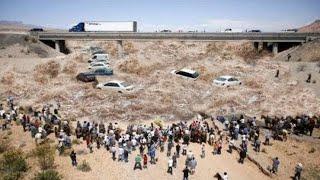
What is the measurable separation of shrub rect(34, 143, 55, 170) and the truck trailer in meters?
45.8

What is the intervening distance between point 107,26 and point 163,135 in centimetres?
4614

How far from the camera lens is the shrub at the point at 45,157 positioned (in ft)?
86.6

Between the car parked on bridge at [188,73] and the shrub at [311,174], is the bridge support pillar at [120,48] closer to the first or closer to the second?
the car parked on bridge at [188,73]

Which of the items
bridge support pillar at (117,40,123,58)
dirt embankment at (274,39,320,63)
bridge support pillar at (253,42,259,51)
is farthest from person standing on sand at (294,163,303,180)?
bridge support pillar at (117,40,123,58)

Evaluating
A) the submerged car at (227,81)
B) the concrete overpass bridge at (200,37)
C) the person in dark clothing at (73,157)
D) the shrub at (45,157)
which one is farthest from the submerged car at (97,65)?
the person in dark clothing at (73,157)

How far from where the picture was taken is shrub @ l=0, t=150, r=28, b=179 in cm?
2533

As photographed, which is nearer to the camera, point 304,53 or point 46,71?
point 46,71

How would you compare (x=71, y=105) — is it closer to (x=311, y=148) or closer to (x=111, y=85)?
(x=111, y=85)

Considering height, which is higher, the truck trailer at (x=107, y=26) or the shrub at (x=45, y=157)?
the truck trailer at (x=107, y=26)

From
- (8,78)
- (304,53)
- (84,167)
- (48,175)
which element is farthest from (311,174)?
(8,78)

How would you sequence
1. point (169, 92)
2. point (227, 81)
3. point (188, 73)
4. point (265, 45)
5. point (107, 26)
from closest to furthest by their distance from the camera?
1. point (169, 92)
2. point (227, 81)
3. point (188, 73)
4. point (265, 45)
5. point (107, 26)

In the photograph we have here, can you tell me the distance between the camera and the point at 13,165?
25.9 metres

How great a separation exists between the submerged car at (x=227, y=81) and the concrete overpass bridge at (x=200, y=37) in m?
14.6

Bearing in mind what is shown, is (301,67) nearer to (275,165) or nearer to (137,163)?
(275,165)
